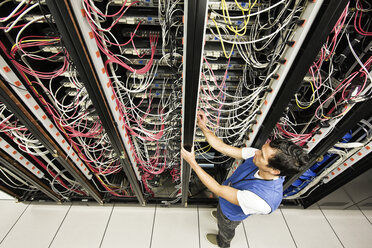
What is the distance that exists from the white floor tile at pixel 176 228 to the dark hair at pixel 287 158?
56.3 inches

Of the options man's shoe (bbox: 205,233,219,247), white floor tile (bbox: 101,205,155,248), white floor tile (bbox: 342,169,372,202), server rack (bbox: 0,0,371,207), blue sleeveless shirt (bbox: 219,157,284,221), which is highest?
server rack (bbox: 0,0,371,207)

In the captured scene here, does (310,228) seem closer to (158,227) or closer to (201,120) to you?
(158,227)

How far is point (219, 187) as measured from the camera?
1.23 metres

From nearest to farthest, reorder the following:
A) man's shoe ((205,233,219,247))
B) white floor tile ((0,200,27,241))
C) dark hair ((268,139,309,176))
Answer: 1. dark hair ((268,139,309,176))
2. man's shoe ((205,233,219,247))
3. white floor tile ((0,200,27,241))

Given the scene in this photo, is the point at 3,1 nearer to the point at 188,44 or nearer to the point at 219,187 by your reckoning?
the point at 188,44

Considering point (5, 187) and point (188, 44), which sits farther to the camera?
point (5, 187)

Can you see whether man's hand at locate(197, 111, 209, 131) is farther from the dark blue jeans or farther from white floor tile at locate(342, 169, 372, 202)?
white floor tile at locate(342, 169, 372, 202)

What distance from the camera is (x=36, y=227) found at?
6.71 feet

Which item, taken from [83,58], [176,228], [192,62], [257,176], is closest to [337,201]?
[257,176]

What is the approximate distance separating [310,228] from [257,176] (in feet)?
5.19

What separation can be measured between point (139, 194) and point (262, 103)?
158 cm

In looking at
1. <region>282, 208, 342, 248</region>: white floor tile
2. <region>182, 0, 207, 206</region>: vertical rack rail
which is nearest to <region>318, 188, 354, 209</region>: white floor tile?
<region>282, 208, 342, 248</region>: white floor tile

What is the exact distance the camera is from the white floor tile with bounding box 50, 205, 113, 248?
6.33 ft

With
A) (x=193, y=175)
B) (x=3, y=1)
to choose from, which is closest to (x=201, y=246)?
(x=193, y=175)
